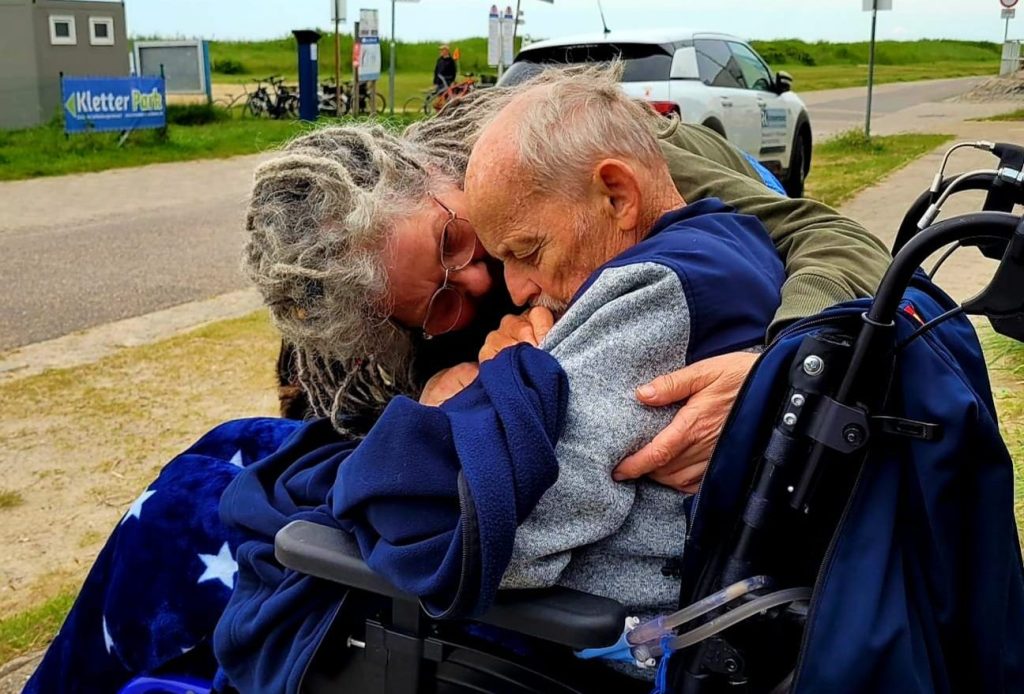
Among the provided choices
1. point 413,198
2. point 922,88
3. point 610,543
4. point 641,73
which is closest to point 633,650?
point 610,543

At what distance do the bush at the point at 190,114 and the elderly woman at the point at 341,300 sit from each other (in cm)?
1818

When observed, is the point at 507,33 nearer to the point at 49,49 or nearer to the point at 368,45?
the point at 368,45

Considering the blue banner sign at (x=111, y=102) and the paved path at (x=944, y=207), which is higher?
the blue banner sign at (x=111, y=102)

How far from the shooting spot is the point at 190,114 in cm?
1920

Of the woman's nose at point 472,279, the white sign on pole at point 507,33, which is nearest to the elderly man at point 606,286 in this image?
the woman's nose at point 472,279

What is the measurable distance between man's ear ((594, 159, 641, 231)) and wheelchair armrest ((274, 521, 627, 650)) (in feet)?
1.91

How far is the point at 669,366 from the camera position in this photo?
1.49m

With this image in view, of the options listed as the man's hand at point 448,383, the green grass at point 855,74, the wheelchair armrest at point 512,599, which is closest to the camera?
the wheelchair armrest at point 512,599

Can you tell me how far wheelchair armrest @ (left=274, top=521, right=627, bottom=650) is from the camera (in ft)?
4.50

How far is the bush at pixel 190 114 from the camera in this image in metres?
19.1

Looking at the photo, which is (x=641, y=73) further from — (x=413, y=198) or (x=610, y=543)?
(x=610, y=543)

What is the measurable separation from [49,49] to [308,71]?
3955mm

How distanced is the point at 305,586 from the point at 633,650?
1.67 ft

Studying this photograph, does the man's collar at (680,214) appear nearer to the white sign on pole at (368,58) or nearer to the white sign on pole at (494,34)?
the white sign on pole at (494,34)
